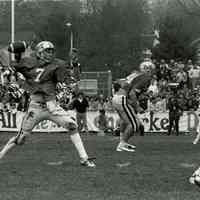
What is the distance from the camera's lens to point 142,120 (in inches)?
983

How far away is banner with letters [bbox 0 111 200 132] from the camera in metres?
24.8

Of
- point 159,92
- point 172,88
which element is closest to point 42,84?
point 159,92

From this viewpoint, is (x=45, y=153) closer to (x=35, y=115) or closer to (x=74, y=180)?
(x=35, y=115)

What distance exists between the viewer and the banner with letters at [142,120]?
2483cm

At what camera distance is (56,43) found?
180ft

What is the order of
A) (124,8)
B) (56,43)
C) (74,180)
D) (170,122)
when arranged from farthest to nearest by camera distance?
(56,43) → (124,8) → (170,122) → (74,180)

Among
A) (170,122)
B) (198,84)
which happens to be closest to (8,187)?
(170,122)

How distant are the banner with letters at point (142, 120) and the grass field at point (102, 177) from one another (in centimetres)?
1160

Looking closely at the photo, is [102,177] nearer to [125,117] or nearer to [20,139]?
[20,139]

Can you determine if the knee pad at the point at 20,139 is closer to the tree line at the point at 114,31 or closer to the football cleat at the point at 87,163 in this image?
the football cleat at the point at 87,163

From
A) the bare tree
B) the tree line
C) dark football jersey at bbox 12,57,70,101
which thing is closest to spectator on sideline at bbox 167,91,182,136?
the bare tree

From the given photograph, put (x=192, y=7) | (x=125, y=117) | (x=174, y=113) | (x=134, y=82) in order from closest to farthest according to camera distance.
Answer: (x=134, y=82) < (x=125, y=117) < (x=174, y=113) < (x=192, y=7)

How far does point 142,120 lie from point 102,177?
1600 cm

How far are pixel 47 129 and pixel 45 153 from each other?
1173 centimetres
